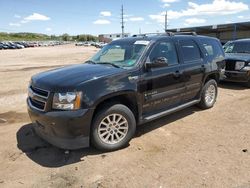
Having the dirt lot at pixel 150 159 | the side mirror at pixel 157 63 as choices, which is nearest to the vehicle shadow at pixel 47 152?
the dirt lot at pixel 150 159

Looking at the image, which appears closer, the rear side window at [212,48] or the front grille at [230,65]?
the rear side window at [212,48]

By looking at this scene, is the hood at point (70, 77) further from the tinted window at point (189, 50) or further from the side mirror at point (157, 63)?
the tinted window at point (189, 50)

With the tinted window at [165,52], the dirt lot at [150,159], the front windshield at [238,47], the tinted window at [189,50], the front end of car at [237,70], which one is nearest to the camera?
the dirt lot at [150,159]

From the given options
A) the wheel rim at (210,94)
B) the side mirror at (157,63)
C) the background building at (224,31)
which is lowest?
the wheel rim at (210,94)

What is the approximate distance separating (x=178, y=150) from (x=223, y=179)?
3.31ft

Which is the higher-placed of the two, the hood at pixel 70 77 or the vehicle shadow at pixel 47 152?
the hood at pixel 70 77

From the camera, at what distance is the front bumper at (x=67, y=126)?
12.5ft

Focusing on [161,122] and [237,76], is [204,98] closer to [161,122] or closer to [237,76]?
[161,122]

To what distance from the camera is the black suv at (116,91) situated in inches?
153

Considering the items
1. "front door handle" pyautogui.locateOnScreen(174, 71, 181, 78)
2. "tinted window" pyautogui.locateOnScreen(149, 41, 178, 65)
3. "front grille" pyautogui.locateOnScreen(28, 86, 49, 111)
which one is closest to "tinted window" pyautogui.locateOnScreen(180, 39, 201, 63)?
"tinted window" pyautogui.locateOnScreen(149, 41, 178, 65)

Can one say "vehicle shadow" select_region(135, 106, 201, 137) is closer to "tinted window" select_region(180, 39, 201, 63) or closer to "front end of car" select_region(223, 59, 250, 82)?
"tinted window" select_region(180, 39, 201, 63)

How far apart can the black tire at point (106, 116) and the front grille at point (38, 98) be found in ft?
2.71

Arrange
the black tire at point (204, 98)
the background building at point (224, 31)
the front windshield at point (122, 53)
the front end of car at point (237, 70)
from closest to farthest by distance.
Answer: the front windshield at point (122, 53), the black tire at point (204, 98), the front end of car at point (237, 70), the background building at point (224, 31)

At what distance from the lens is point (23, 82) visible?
1142 centimetres
